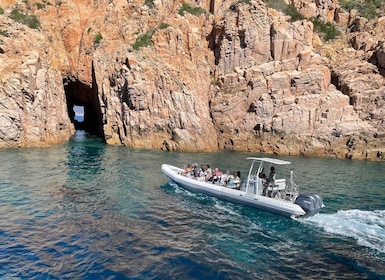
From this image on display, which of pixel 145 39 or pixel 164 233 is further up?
pixel 145 39

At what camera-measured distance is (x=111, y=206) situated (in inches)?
716

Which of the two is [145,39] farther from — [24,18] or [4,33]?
[4,33]

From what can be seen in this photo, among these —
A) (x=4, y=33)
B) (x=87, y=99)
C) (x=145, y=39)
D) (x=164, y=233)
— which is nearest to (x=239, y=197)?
(x=164, y=233)

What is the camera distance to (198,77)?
50.3 metres

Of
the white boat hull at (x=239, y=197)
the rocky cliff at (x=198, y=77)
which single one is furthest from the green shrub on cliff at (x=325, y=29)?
the white boat hull at (x=239, y=197)

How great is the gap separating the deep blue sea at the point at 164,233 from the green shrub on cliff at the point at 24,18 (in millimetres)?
29914

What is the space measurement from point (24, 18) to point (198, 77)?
2777cm

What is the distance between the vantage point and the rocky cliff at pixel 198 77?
43.5 metres

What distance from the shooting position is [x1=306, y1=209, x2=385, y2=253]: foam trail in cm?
1428

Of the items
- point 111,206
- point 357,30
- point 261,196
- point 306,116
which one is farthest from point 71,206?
point 357,30

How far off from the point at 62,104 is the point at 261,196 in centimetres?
3901

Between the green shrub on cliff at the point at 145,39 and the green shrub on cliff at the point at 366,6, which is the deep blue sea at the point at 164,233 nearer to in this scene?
the green shrub on cliff at the point at 145,39

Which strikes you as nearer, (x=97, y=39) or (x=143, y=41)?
(x=143, y=41)

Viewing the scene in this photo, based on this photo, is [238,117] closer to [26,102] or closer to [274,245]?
[26,102]
